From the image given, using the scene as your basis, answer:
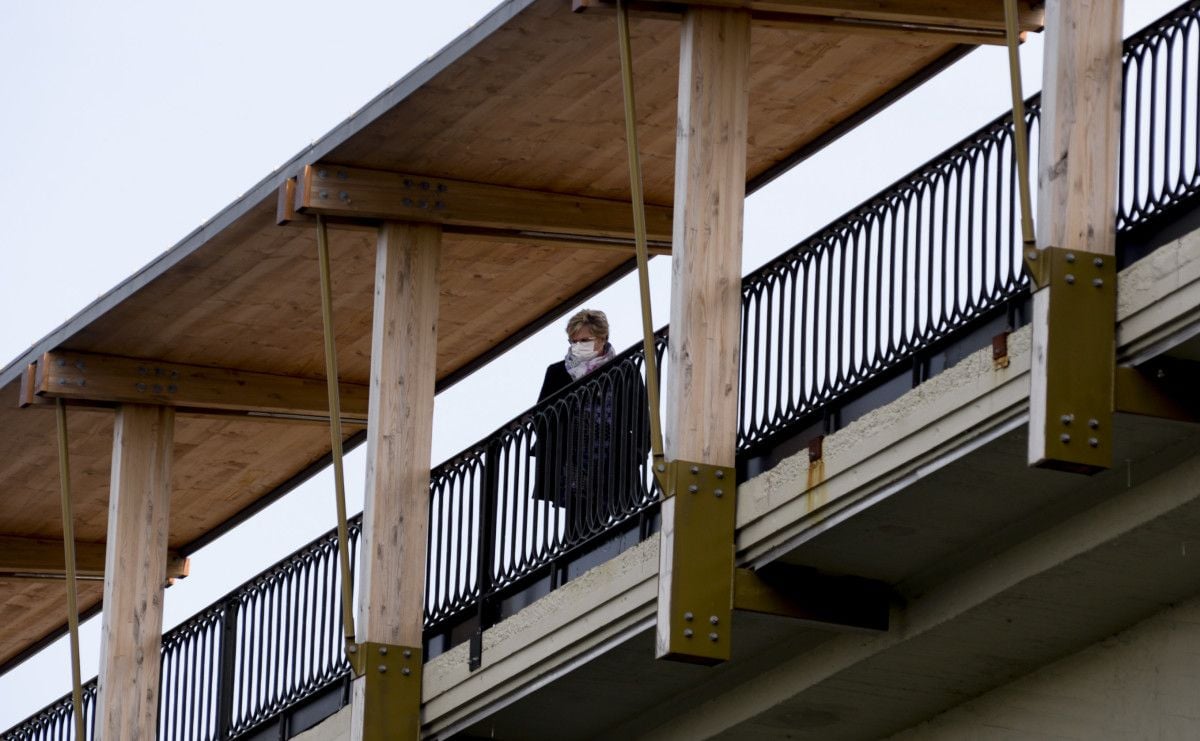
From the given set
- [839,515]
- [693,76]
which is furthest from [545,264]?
[839,515]

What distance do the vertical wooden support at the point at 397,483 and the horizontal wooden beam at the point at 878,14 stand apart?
260 cm

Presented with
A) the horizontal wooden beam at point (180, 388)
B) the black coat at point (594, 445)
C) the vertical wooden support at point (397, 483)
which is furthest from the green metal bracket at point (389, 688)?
the horizontal wooden beam at point (180, 388)

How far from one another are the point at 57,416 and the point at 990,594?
302 inches

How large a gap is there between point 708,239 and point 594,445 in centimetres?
191

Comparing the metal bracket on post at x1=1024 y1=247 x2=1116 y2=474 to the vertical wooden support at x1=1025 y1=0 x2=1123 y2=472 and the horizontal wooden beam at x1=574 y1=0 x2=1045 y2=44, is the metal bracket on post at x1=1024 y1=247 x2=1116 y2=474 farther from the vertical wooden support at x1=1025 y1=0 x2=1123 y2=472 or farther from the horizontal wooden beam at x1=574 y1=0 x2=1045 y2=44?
the horizontal wooden beam at x1=574 y1=0 x2=1045 y2=44

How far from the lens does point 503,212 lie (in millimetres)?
16125

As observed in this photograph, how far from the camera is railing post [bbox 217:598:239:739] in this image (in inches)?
707

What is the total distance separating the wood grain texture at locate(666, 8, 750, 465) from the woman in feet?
3.90

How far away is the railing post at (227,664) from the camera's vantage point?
17969mm

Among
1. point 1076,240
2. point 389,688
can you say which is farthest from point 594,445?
point 1076,240

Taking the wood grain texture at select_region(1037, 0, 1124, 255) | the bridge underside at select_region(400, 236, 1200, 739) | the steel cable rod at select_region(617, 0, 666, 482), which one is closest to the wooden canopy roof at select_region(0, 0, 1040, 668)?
the steel cable rod at select_region(617, 0, 666, 482)

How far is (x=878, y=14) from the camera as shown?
14.0 meters

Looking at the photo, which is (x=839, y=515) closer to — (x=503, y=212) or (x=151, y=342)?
(x=503, y=212)

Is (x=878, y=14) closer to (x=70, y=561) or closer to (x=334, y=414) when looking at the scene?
(x=334, y=414)
